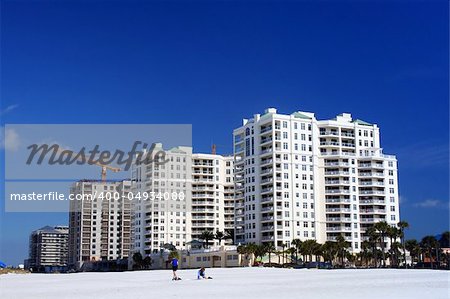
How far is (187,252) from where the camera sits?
134625 mm

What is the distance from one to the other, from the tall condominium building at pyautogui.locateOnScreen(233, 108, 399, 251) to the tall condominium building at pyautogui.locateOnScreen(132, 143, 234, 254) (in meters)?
18.4

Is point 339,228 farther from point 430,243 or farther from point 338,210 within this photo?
point 430,243

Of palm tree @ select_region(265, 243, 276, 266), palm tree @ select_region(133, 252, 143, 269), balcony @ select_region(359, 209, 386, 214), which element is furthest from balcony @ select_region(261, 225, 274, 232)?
palm tree @ select_region(133, 252, 143, 269)

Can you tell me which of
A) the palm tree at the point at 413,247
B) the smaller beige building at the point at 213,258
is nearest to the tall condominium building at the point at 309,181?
the smaller beige building at the point at 213,258

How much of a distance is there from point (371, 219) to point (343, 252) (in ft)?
72.3

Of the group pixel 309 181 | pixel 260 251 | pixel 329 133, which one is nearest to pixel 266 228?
pixel 260 251

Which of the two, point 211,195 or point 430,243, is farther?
point 211,195

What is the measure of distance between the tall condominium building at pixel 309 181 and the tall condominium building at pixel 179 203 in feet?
60.3

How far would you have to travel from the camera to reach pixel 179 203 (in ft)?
523

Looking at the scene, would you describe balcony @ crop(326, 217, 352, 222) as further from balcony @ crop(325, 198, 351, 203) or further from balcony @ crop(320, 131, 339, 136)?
balcony @ crop(320, 131, 339, 136)

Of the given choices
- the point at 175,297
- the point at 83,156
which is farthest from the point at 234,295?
the point at 83,156

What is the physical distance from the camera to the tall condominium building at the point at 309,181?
130500mm

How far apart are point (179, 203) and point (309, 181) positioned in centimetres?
3987

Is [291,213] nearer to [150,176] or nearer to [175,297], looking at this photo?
[150,176]
